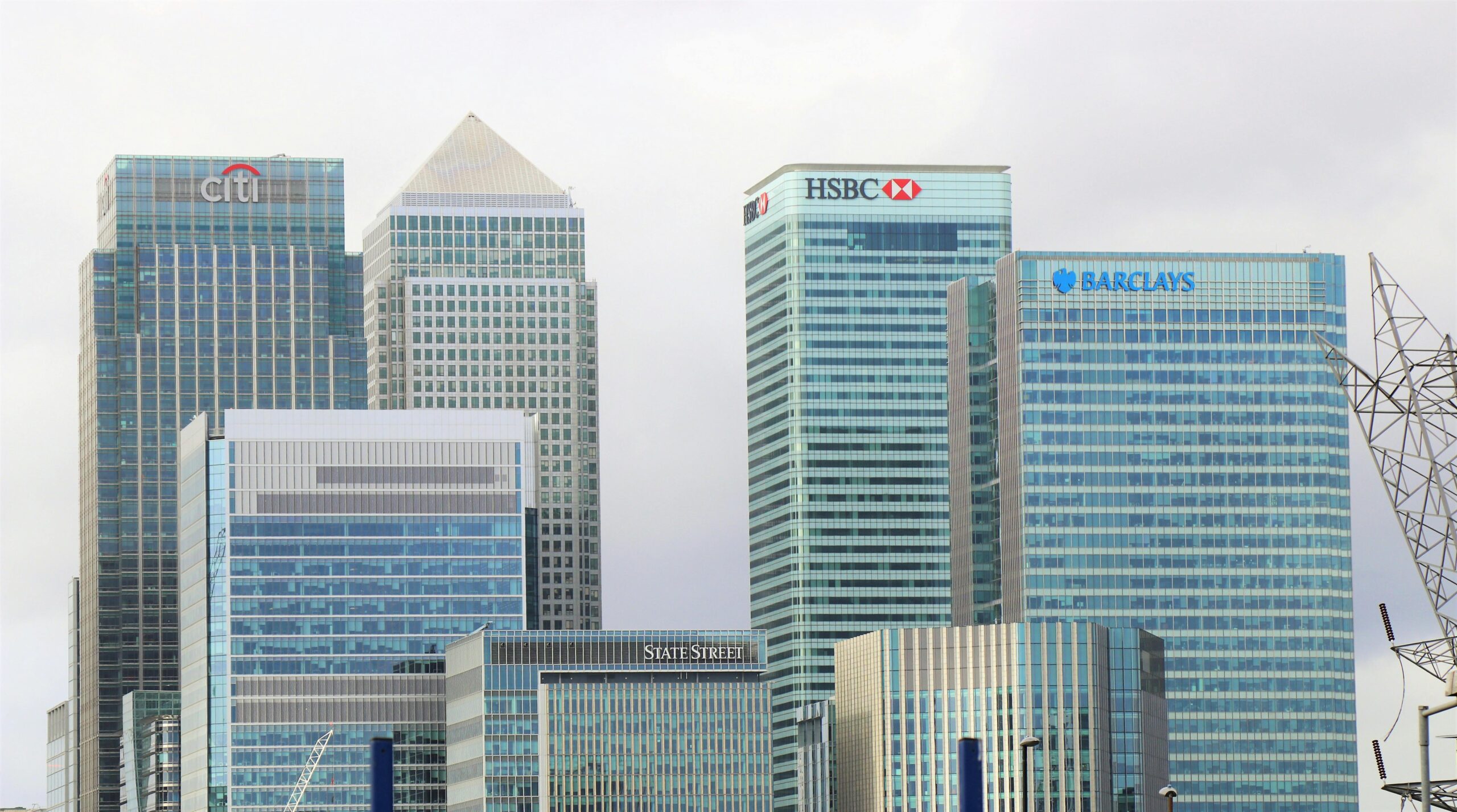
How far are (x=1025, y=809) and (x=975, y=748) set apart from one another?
39.6ft

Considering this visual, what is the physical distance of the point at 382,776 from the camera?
137750 mm

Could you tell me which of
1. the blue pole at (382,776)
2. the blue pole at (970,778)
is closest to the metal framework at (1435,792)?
the blue pole at (970,778)

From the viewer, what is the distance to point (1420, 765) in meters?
120

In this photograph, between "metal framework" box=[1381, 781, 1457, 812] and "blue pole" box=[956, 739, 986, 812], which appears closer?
"metal framework" box=[1381, 781, 1457, 812]

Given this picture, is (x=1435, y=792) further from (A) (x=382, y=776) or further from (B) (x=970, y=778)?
(A) (x=382, y=776)

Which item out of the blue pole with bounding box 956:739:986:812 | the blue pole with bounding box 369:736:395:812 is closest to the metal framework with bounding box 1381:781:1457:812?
the blue pole with bounding box 956:739:986:812

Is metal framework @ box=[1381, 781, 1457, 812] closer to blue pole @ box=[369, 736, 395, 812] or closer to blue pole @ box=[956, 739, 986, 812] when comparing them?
blue pole @ box=[956, 739, 986, 812]

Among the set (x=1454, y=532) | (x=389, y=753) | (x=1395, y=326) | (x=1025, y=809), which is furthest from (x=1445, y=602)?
(x=389, y=753)

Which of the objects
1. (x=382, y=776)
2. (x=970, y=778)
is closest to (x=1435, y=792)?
(x=970, y=778)

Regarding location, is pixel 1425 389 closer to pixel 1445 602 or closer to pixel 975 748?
pixel 1445 602

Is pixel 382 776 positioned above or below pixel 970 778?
above

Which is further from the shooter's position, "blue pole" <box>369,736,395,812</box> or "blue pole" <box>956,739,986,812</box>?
"blue pole" <box>956,739,986,812</box>

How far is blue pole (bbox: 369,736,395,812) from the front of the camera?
137000 mm

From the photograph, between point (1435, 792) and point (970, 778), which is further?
point (970, 778)
